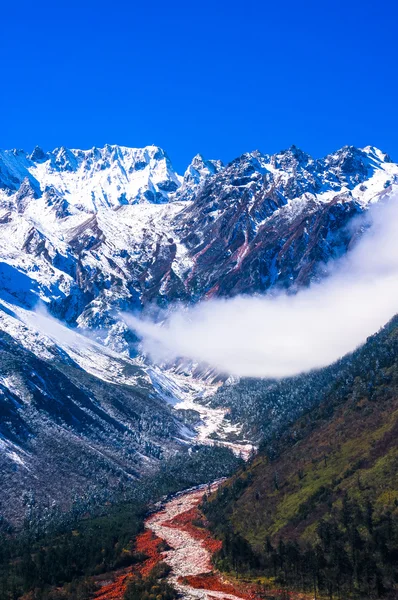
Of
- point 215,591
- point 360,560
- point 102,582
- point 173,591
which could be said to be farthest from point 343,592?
point 102,582

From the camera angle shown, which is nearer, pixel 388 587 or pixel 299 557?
pixel 388 587

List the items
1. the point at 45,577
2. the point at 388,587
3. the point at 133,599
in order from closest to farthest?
the point at 388,587 → the point at 133,599 → the point at 45,577

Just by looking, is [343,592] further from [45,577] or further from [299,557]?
[45,577]

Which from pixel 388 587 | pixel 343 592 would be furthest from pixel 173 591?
pixel 388 587

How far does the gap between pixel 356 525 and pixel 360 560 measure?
17876 millimetres

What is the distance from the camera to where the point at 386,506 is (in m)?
186

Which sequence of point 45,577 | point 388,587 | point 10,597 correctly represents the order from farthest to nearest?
point 45,577 → point 10,597 → point 388,587

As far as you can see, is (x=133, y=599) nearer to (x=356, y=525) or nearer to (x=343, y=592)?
(x=343, y=592)

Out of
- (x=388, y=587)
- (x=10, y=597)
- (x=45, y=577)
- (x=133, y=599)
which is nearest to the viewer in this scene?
(x=388, y=587)

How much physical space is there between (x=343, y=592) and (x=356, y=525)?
80.4 ft

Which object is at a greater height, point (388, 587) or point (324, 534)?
point (324, 534)

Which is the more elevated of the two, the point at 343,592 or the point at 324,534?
the point at 324,534

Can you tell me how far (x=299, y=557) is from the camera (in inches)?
7042

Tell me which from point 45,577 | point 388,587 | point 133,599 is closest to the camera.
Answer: point 388,587
